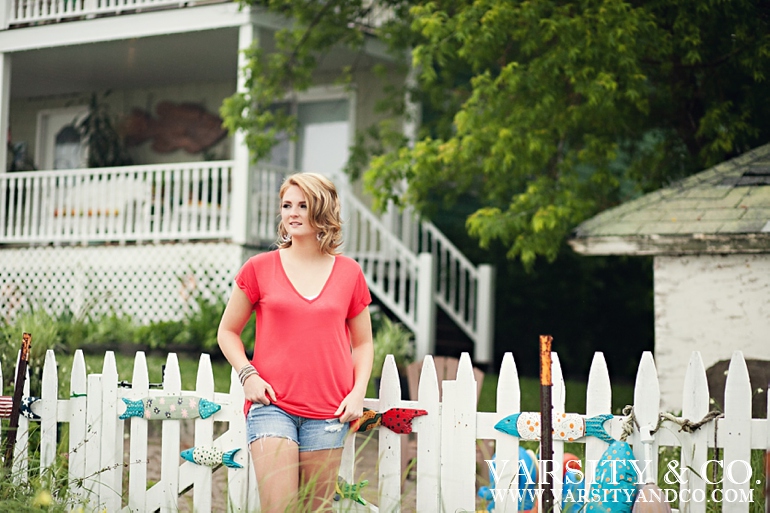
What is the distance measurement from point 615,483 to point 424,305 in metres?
7.12

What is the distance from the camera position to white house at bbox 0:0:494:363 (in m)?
11.1

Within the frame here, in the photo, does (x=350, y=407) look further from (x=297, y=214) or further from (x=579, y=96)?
(x=579, y=96)

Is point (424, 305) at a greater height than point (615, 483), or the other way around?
point (424, 305)

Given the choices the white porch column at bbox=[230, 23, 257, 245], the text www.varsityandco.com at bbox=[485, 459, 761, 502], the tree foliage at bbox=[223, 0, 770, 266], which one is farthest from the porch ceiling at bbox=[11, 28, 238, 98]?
Answer: the text www.varsityandco.com at bbox=[485, 459, 761, 502]

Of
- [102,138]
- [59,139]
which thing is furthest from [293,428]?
[59,139]

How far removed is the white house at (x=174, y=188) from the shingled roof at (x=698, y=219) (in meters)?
4.19

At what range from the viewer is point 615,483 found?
3408mm

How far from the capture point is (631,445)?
3639mm

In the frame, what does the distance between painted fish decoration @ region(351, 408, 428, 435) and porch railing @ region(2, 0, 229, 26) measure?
8.33 meters

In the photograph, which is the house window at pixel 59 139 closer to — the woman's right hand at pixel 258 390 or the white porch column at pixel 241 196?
the white porch column at pixel 241 196

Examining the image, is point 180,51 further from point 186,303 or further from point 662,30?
point 662,30

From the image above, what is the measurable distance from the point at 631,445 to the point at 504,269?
904 centimetres

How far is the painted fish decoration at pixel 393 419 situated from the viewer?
12.5 feet

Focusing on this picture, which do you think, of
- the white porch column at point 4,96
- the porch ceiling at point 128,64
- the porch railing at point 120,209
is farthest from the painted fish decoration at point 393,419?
the white porch column at point 4,96
